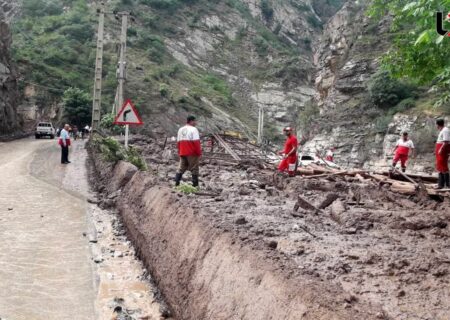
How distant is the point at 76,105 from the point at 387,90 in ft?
99.9

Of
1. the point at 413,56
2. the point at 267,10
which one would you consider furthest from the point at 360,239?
the point at 267,10

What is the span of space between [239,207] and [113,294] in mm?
2313

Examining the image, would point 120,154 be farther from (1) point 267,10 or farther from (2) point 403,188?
(1) point 267,10

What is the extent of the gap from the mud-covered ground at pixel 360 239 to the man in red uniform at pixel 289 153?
2.29 metres

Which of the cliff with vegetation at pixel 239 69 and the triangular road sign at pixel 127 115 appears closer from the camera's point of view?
the triangular road sign at pixel 127 115

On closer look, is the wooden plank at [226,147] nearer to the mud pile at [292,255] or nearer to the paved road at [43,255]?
the paved road at [43,255]

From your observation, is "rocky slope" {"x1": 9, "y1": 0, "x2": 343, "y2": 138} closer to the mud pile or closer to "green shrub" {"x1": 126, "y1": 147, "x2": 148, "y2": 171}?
"green shrub" {"x1": 126, "y1": 147, "x2": 148, "y2": 171}

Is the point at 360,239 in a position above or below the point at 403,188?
below

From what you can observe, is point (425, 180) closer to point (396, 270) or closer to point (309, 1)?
point (396, 270)

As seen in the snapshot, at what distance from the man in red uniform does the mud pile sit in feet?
10.5

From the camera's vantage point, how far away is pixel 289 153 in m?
12.1

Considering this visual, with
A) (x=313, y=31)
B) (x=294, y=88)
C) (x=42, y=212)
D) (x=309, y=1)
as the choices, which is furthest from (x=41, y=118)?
(x=309, y=1)

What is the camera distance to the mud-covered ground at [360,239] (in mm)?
3553

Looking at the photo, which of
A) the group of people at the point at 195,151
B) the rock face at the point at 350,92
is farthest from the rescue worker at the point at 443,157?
the rock face at the point at 350,92
